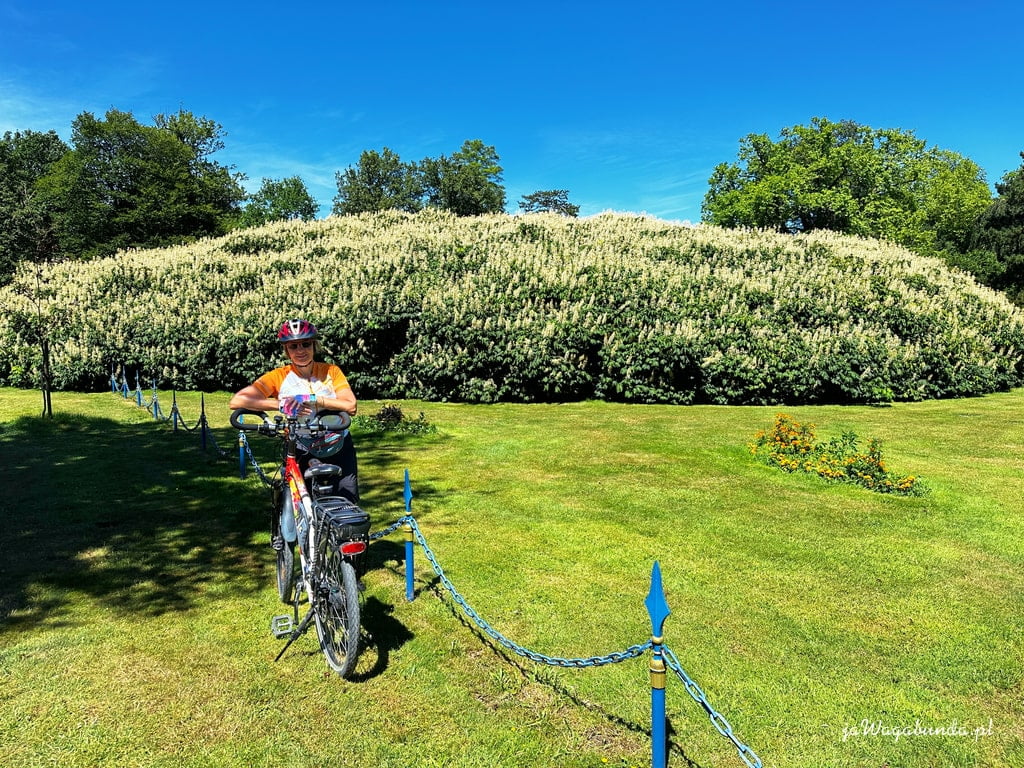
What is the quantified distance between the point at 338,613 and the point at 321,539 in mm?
477

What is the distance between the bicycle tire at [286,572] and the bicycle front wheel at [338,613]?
2.22ft

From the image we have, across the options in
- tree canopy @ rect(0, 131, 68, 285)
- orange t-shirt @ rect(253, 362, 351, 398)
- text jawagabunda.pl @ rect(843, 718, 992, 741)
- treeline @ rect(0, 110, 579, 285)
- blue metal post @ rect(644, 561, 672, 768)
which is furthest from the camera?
treeline @ rect(0, 110, 579, 285)

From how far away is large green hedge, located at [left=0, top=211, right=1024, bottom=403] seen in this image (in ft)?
50.7

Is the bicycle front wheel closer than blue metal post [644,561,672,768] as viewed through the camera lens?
No

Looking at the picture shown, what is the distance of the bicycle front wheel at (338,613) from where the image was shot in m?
3.88

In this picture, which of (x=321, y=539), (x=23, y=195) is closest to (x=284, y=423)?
(x=321, y=539)

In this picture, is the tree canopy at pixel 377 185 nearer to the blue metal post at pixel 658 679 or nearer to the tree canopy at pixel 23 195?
the tree canopy at pixel 23 195

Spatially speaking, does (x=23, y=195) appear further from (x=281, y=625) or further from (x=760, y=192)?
(x=760, y=192)

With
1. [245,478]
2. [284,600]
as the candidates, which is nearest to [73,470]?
[245,478]

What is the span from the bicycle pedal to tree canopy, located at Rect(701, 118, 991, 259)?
139 ft

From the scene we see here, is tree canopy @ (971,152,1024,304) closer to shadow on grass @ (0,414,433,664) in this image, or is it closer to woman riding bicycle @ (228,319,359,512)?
shadow on grass @ (0,414,433,664)

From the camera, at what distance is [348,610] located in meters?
3.89

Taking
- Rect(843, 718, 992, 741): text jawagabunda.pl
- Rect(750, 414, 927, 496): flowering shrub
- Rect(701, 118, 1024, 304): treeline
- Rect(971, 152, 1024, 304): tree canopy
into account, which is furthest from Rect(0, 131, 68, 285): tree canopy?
Rect(971, 152, 1024, 304): tree canopy

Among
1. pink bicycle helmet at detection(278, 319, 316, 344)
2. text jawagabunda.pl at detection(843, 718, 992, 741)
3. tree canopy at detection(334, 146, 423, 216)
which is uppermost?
tree canopy at detection(334, 146, 423, 216)
